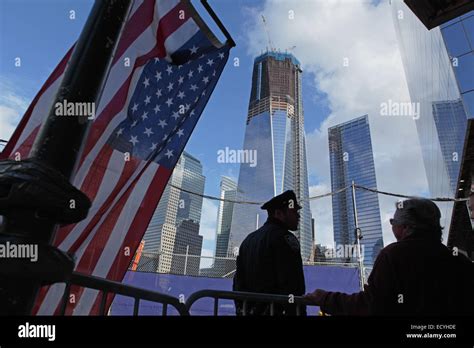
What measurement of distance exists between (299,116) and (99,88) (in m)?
79.4

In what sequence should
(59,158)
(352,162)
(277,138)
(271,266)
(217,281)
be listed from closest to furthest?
(59,158), (271,266), (217,281), (352,162), (277,138)

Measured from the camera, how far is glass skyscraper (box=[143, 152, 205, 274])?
8625mm

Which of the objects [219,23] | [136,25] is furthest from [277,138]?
[136,25]

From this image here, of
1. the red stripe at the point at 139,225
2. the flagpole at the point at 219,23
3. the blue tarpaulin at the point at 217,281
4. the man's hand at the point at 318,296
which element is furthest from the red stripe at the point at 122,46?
the blue tarpaulin at the point at 217,281

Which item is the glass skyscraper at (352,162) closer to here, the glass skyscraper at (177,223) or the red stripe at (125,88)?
the glass skyscraper at (177,223)

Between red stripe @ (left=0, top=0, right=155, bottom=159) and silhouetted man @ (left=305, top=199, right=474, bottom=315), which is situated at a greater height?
red stripe @ (left=0, top=0, right=155, bottom=159)

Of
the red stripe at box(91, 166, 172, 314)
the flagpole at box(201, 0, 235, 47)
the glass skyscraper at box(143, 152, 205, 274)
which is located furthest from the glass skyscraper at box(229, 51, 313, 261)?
the red stripe at box(91, 166, 172, 314)

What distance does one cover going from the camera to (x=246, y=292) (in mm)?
2748

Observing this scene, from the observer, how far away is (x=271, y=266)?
287cm

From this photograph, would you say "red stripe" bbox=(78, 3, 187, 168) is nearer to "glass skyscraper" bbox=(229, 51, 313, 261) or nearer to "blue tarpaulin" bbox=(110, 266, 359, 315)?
"blue tarpaulin" bbox=(110, 266, 359, 315)

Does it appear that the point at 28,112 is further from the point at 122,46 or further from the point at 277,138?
the point at 277,138

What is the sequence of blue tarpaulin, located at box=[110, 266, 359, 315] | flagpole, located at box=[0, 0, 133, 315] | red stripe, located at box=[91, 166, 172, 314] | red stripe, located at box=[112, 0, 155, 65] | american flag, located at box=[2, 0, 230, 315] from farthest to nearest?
blue tarpaulin, located at box=[110, 266, 359, 315] → red stripe, located at box=[112, 0, 155, 65] → red stripe, located at box=[91, 166, 172, 314] → american flag, located at box=[2, 0, 230, 315] → flagpole, located at box=[0, 0, 133, 315]

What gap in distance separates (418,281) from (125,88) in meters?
2.45

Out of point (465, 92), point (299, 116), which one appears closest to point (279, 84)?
point (299, 116)
